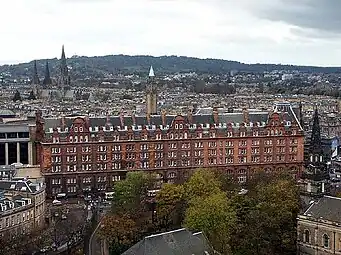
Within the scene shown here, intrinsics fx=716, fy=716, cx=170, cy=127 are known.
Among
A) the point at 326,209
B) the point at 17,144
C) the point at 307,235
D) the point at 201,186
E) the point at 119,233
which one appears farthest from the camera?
the point at 17,144

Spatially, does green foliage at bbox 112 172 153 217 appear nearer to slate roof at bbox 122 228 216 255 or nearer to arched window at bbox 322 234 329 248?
slate roof at bbox 122 228 216 255

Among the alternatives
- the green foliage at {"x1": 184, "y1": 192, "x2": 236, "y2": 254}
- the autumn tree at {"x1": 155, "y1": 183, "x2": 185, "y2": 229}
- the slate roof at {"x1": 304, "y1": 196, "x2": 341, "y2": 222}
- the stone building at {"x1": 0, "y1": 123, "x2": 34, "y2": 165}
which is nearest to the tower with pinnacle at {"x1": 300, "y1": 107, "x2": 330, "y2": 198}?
the slate roof at {"x1": 304, "y1": 196, "x2": 341, "y2": 222}

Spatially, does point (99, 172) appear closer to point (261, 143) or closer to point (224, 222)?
point (261, 143)

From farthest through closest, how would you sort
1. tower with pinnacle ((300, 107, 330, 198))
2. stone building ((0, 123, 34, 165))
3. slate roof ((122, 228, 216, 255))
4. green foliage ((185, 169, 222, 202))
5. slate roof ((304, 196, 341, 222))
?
stone building ((0, 123, 34, 165)) → tower with pinnacle ((300, 107, 330, 198)) → green foliage ((185, 169, 222, 202)) → slate roof ((304, 196, 341, 222)) → slate roof ((122, 228, 216, 255))

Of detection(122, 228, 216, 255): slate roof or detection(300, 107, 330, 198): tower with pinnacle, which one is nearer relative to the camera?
detection(122, 228, 216, 255): slate roof

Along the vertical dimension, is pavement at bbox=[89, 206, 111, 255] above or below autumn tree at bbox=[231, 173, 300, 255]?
below

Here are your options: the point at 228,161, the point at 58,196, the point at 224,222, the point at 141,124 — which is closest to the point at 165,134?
the point at 141,124

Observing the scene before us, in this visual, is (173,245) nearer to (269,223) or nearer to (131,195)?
(269,223)

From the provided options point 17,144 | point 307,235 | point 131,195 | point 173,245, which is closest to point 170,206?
point 131,195
